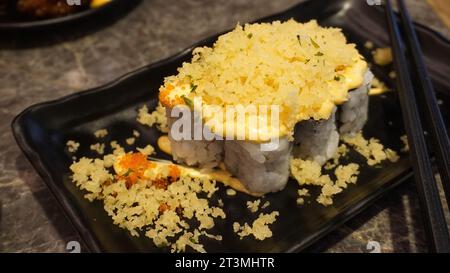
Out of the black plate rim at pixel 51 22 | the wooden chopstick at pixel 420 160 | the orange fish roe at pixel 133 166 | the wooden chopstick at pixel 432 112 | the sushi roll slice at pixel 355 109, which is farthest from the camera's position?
the black plate rim at pixel 51 22

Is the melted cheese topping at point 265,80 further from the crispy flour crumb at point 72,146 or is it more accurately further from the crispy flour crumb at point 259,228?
the crispy flour crumb at point 72,146

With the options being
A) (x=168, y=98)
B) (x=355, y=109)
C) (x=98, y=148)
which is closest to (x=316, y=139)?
(x=355, y=109)

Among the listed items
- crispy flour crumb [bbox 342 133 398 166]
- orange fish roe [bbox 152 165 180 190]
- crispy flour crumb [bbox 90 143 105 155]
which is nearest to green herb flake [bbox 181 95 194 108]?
orange fish roe [bbox 152 165 180 190]

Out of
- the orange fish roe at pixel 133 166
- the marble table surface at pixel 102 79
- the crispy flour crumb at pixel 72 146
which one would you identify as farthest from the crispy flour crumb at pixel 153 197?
the marble table surface at pixel 102 79

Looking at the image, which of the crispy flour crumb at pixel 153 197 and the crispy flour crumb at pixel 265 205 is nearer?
the crispy flour crumb at pixel 153 197

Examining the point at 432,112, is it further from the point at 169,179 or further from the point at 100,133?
the point at 100,133

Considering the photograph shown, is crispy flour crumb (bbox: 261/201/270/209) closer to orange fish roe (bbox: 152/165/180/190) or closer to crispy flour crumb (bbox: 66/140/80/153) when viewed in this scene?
orange fish roe (bbox: 152/165/180/190)
